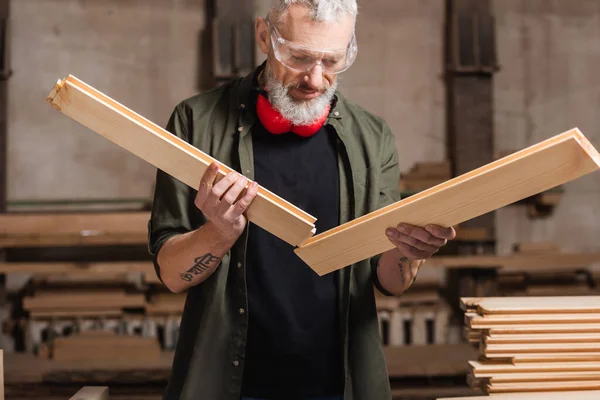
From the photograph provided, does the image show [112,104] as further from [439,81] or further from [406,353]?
[439,81]

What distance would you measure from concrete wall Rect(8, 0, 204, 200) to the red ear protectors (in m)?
3.25

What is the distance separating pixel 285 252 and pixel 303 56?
57 cm

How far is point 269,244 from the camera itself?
211 centimetres

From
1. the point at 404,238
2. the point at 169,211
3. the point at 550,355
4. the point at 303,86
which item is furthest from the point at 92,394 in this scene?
the point at 550,355

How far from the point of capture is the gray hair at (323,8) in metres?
1.96

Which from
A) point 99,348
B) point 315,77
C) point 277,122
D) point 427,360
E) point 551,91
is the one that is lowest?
point 427,360

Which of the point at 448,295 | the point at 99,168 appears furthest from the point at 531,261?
the point at 99,168

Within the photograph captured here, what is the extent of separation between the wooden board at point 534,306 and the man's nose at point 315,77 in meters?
0.76

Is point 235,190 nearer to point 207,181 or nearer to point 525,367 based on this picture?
point 207,181

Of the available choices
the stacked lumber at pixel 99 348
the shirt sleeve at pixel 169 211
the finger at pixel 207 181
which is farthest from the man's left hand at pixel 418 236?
the stacked lumber at pixel 99 348

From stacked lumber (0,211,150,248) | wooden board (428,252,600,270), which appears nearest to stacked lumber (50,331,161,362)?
stacked lumber (0,211,150,248)

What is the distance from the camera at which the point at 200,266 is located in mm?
1956

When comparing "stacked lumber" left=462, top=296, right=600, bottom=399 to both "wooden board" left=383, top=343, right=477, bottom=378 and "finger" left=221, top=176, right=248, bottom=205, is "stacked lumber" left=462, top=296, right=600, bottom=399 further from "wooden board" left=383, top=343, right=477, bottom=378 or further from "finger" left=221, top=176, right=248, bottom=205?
"wooden board" left=383, top=343, right=477, bottom=378

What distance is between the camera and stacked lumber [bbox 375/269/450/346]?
16.6 ft
